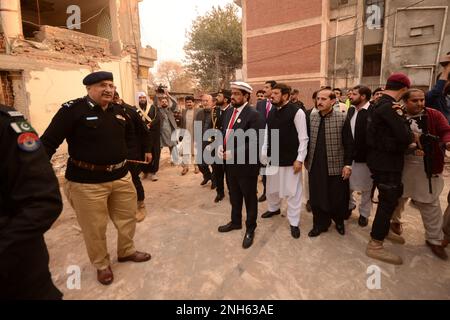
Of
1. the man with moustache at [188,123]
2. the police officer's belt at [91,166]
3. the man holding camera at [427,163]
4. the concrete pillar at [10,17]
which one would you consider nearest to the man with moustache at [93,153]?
the police officer's belt at [91,166]

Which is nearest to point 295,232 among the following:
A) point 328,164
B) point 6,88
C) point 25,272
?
point 328,164

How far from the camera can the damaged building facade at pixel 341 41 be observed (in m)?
14.2

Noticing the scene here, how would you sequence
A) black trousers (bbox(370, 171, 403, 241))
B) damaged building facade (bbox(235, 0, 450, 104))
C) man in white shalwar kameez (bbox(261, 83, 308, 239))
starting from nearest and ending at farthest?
black trousers (bbox(370, 171, 403, 241)), man in white shalwar kameez (bbox(261, 83, 308, 239)), damaged building facade (bbox(235, 0, 450, 104))

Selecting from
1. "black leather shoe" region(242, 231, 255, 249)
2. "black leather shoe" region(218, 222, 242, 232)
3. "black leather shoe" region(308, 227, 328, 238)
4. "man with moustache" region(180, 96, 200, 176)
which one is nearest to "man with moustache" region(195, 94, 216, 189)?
"man with moustache" region(180, 96, 200, 176)

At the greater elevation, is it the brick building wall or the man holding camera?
the brick building wall

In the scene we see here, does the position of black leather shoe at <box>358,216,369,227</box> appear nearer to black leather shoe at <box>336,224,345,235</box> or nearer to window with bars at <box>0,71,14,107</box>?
Result: black leather shoe at <box>336,224,345,235</box>

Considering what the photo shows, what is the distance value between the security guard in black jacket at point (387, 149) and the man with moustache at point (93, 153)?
2.67 meters

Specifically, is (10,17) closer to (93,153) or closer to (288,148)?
(93,153)

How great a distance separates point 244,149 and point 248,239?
114 cm

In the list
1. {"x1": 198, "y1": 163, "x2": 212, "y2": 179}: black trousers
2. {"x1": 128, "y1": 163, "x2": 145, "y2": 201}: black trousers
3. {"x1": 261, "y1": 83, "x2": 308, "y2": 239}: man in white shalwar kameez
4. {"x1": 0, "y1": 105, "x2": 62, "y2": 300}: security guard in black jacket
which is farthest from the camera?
{"x1": 198, "y1": 163, "x2": 212, "y2": 179}: black trousers

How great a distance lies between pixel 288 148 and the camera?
350 cm

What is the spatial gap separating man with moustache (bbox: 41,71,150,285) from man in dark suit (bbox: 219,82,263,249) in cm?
133

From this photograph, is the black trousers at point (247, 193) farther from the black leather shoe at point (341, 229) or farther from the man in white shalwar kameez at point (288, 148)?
the black leather shoe at point (341, 229)

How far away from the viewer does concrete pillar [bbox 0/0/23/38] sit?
616 cm
